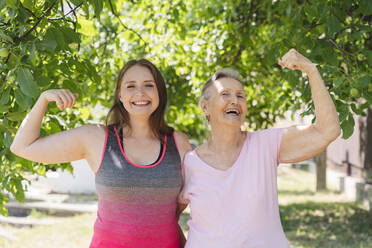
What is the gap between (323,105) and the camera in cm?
178

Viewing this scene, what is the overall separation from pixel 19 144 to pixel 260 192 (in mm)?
1087

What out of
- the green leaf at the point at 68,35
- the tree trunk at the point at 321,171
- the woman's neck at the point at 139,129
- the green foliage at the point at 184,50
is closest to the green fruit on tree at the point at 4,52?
the green foliage at the point at 184,50

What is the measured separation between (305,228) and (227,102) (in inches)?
201

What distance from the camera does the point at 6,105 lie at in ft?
7.33

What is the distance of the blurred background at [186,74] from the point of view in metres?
2.25

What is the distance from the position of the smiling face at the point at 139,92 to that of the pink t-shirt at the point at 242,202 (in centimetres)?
43

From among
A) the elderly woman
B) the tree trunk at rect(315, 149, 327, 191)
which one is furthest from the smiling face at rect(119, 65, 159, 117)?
the tree trunk at rect(315, 149, 327, 191)

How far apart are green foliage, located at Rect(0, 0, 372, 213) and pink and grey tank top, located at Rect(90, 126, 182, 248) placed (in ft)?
1.70

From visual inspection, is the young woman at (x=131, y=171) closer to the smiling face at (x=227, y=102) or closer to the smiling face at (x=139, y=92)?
the smiling face at (x=139, y=92)

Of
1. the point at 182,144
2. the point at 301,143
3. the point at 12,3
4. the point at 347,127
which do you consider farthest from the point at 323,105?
the point at 12,3

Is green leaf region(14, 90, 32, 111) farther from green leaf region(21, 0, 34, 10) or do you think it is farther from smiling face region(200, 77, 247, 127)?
smiling face region(200, 77, 247, 127)

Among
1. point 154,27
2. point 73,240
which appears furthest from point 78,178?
point 154,27

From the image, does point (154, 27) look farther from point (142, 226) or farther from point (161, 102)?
point (142, 226)

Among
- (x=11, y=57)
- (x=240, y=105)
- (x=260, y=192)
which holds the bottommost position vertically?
(x=260, y=192)
